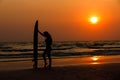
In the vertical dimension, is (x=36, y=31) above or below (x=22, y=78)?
above

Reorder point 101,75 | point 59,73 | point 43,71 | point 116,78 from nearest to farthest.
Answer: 1. point 116,78
2. point 101,75
3. point 59,73
4. point 43,71

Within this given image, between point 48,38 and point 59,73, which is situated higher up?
point 48,38

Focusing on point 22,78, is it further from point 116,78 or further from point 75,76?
point 116,78

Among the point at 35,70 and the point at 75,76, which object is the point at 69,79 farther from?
the point at 35,70

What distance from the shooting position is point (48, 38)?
18.0 meters

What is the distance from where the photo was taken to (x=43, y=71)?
17.4 metres

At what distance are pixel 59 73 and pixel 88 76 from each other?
1.80 m

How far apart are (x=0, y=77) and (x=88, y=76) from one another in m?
3.98

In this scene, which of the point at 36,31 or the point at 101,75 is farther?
the point at 36,31

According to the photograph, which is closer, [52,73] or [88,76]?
[88,76]

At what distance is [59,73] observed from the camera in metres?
16.3

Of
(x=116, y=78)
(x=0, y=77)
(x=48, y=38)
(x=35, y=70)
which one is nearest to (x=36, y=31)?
(x=48, y=38)

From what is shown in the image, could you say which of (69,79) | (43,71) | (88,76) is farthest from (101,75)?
(43,71)

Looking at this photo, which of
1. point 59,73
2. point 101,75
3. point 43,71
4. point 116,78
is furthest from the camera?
point 43,71
